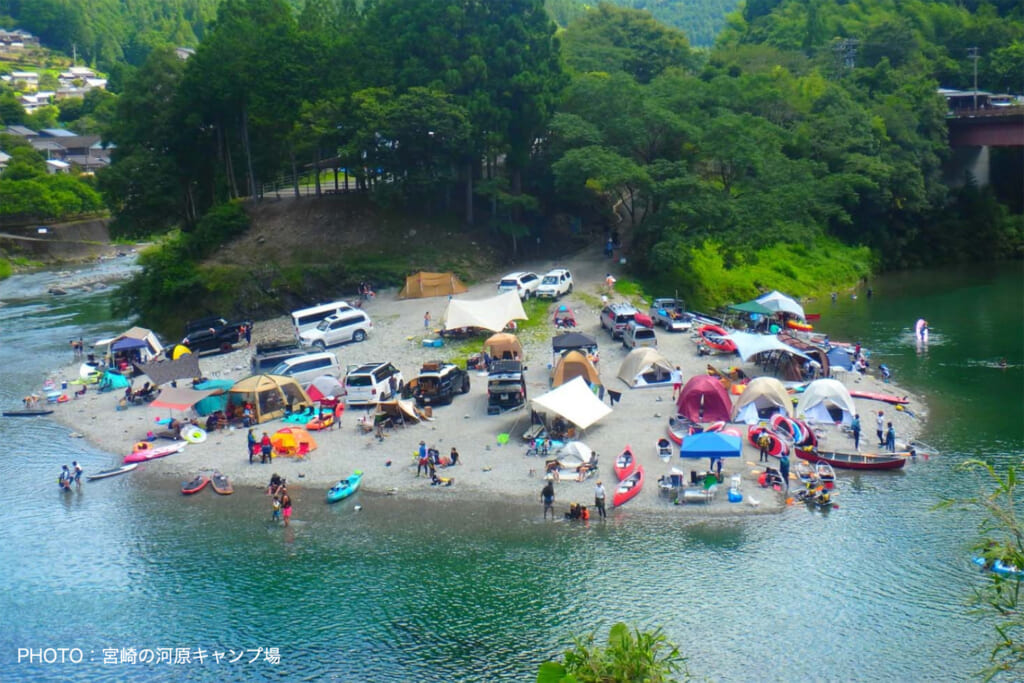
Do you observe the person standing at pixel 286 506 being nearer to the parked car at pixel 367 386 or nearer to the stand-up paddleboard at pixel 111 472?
the stand-up paddleboard at pixel 111 472

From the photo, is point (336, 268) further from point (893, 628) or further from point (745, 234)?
point (893, 628)

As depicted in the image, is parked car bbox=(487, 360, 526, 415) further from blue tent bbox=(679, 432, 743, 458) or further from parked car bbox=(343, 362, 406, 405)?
blue tent bbox=(679, 432, 743, 458)

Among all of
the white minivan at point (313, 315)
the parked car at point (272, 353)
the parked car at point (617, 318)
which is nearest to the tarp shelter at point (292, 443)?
the parked car at point (272, 353)

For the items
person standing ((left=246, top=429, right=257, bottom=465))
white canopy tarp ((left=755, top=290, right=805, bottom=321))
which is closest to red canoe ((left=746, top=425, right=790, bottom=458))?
white canopy tarp ((left=755, top=290, right=805, bottom=321))

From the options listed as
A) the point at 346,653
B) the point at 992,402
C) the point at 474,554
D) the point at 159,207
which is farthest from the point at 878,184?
the point at 346,653

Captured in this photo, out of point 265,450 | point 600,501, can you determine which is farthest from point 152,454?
point 600,501
